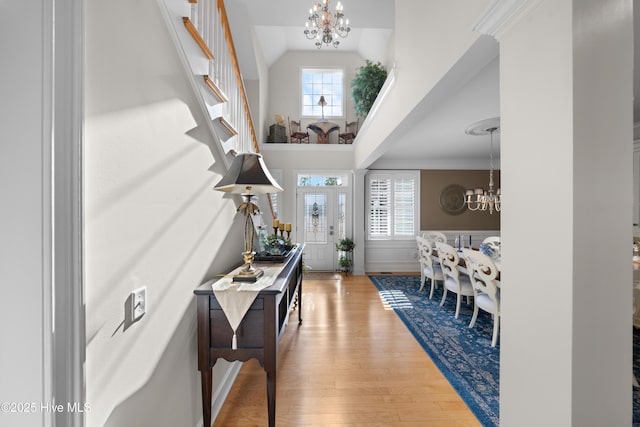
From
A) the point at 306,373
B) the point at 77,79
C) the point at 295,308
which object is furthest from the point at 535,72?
the point at 295,308

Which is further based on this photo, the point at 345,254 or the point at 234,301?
the point at 345,254

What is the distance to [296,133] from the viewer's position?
6242mm

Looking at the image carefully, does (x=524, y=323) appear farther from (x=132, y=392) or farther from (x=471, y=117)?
(x=471, y=117)

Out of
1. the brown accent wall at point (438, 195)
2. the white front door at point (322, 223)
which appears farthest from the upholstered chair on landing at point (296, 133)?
the brown accent wall at point (438, 195)

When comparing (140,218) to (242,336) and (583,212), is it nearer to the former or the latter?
(242,336)

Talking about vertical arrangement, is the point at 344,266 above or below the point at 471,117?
below

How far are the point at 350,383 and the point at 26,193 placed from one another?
2.29 m

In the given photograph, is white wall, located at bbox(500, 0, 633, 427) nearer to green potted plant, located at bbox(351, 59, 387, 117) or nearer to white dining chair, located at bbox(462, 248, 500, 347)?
white dining chair, located at bbox(462, 248, 500, 347)

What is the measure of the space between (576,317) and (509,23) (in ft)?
3.43

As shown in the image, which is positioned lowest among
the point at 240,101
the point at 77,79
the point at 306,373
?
the point at 306,373

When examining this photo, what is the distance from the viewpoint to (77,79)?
782 mm

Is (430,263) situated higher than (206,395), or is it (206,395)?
(430,263)

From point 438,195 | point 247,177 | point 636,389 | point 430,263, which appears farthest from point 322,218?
point 636,389

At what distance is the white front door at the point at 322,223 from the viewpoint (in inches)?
240
